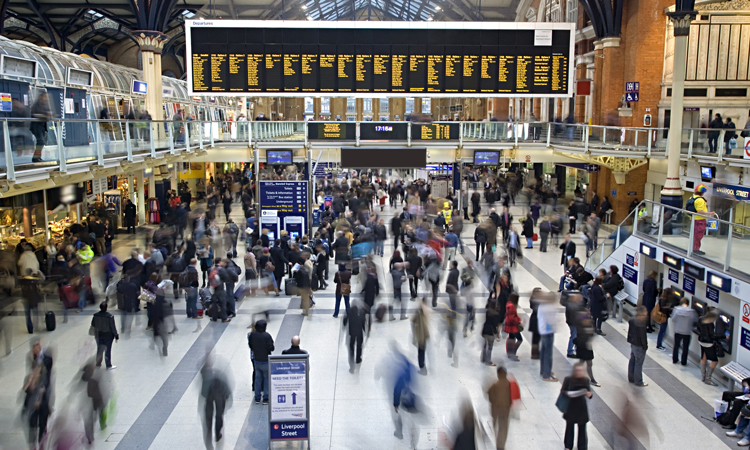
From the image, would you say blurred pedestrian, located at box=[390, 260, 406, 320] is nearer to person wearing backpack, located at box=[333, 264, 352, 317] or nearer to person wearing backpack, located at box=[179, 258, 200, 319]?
person wearing backpack, located at box=[333, 264, 352, 317]

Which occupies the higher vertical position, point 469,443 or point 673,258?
point 673,258

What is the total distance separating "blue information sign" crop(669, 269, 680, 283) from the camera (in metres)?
12.3

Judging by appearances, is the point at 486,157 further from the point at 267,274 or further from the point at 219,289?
the point at 219,289

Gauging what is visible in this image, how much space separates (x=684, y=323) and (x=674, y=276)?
2.11 metres

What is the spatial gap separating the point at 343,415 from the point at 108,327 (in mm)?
4100

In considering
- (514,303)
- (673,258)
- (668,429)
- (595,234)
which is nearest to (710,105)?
(595,234)

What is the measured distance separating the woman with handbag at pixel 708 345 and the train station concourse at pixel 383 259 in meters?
0.04

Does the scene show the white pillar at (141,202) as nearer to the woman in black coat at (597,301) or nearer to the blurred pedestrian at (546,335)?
the woman in black coat at (597,301)

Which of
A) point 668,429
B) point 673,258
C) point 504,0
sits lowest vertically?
point 668,429

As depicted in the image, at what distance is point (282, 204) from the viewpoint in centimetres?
1848

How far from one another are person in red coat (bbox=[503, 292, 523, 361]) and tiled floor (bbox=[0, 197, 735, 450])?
0.78 feet

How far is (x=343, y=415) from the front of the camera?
8859 millimetres

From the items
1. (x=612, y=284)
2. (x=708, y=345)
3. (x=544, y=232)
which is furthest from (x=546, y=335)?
(x=544, y=232)

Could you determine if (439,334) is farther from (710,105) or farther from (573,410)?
(710,105)
